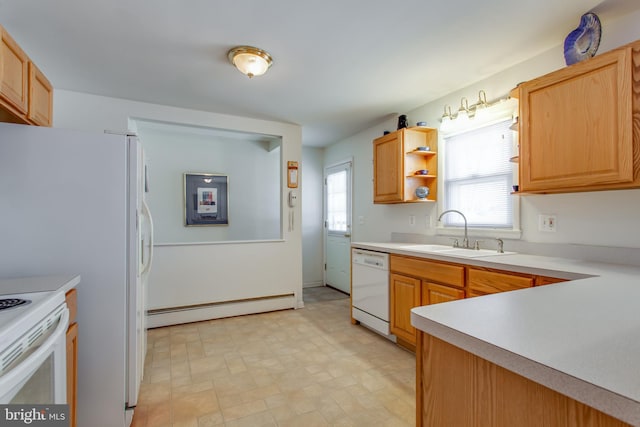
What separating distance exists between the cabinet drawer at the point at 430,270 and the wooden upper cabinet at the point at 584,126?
71 centimetres

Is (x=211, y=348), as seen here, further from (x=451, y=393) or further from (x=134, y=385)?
(x=451, y=393)

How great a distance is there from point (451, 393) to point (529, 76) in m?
2.48

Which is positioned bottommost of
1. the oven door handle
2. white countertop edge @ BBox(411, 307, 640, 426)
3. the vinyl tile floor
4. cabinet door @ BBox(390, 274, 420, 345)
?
the vinyl tile floor

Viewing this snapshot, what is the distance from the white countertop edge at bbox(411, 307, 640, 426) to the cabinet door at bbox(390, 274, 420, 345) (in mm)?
1820

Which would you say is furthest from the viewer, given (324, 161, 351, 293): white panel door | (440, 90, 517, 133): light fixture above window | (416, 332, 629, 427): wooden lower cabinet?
(324, 161, 351, 293): white panel door

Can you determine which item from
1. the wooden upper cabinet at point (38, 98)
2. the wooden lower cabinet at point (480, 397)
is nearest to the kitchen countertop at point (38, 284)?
the wooden upper cabinet at point (38, 98)

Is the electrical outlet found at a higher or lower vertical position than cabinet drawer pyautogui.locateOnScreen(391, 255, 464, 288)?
higher

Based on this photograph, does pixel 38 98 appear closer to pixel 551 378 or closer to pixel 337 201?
pixel 551 378

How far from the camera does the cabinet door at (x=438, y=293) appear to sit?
2.12 meters

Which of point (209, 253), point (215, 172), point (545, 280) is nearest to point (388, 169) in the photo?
point (545, 280)

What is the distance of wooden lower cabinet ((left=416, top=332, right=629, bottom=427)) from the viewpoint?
21.8 inches

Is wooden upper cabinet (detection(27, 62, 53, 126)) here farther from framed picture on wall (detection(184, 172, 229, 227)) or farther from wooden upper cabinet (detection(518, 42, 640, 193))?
wooden upper cabinet (detection(518, 42, 640, 193))

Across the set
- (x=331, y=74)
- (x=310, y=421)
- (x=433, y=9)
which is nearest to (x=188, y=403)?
(x=310, y=421)

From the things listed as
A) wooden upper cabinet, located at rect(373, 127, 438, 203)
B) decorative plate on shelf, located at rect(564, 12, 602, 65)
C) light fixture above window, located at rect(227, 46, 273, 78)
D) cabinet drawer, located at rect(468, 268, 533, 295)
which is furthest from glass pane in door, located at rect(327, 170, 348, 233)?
decorative plate on shelf, located at rect(564, 12, 602, 65)
